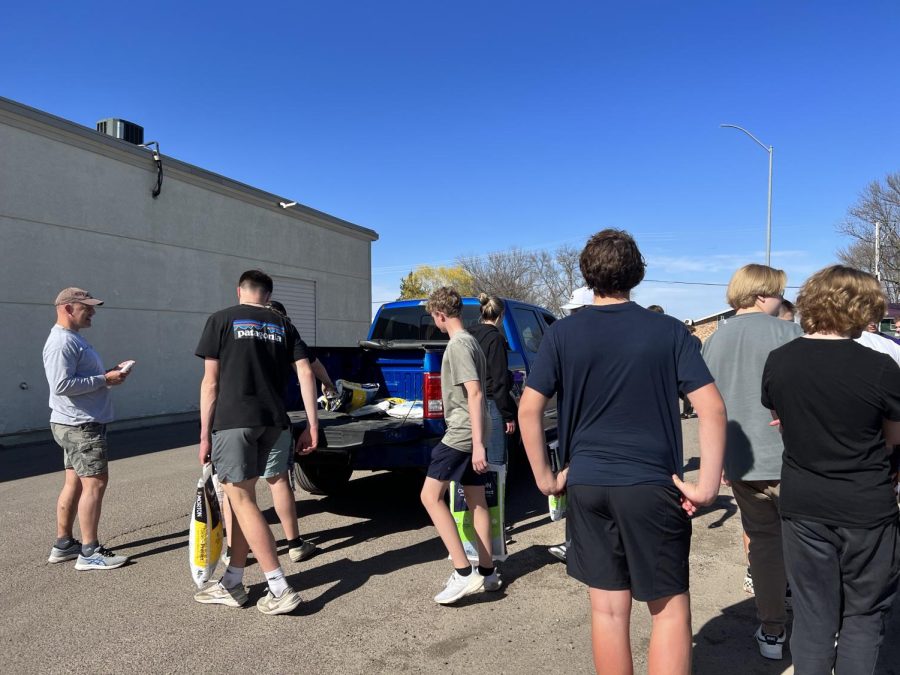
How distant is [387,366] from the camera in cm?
574

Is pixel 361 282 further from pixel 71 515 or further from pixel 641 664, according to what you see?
pixel 641 664

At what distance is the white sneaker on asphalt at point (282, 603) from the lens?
3494 millimetres

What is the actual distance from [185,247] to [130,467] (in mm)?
6292

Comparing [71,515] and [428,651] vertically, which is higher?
[71,515]

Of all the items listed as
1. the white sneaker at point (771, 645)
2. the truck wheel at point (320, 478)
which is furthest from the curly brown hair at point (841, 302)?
the truck wheel at point (320, 478)

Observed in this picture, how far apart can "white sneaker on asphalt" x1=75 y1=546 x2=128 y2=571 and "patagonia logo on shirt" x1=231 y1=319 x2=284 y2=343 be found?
199 cm

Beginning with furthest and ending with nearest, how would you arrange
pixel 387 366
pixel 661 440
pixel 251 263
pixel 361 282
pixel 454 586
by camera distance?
pixel 361 282
pixel 251 263
pixel 387 366
pixel 454 586
pixel 661 440

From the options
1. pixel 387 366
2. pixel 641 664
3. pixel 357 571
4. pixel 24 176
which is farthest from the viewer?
pixel 24 176

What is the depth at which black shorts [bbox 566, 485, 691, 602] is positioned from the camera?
2.10m

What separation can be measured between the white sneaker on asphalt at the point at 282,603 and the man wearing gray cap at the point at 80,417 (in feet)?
4.72

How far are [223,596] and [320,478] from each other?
2349 millimetres

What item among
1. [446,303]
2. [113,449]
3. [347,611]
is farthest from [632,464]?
[113,449]

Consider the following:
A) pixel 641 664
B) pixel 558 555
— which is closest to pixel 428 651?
pixel 641 664

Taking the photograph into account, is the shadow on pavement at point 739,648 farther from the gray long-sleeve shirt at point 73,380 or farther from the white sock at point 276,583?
the gray long-sleeve shirt at point 73,380
